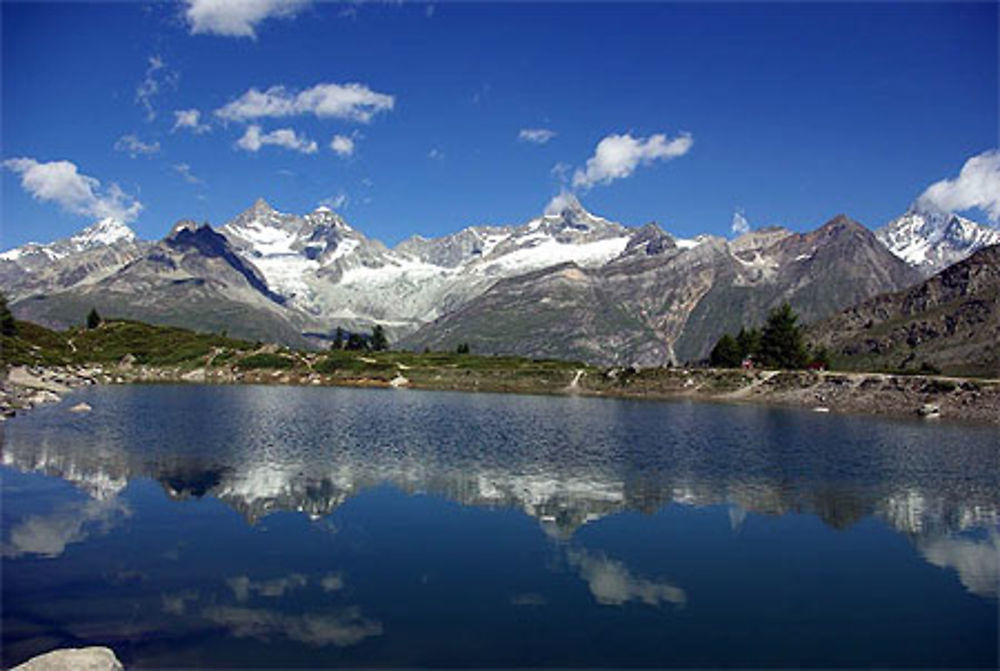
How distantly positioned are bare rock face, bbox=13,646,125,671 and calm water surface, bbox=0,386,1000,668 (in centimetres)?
159

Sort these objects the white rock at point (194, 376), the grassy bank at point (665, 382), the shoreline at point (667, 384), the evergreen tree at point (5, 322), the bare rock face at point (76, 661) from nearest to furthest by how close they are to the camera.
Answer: the bare rock face at point (76, 661) → the shoreline at point (667, 384) → the grassy bank at point (665, 382) → the evergreen tree at point (5, 322) → the white rock at point (194, 376)

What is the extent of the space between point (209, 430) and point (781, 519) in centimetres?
6270

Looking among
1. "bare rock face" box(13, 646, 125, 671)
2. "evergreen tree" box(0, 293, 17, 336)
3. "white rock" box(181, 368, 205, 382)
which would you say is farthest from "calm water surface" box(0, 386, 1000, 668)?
"evergreen tree" box(0, 293, 17, 336)

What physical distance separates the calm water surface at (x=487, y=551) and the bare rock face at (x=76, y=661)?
5.21 feet

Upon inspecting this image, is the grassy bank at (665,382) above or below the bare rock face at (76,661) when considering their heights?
above

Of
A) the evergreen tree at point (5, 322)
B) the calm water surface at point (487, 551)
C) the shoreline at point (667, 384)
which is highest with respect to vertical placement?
the evergreen tree at point (5, 322)

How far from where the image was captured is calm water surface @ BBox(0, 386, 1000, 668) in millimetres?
27016

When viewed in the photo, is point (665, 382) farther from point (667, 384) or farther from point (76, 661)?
point (76, 661)

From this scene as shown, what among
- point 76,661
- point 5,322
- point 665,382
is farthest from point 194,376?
point 76,661

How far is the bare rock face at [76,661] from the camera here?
71.4 ft

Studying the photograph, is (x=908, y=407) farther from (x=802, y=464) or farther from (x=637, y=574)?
(x=637, y=574)

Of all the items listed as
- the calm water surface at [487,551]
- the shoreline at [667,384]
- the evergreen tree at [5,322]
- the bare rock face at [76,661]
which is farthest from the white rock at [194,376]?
the bare rock face at [76,661]

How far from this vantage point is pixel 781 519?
48750 millimetres

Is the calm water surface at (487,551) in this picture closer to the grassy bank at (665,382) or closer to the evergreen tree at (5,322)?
the grassy bank at (665,382)
